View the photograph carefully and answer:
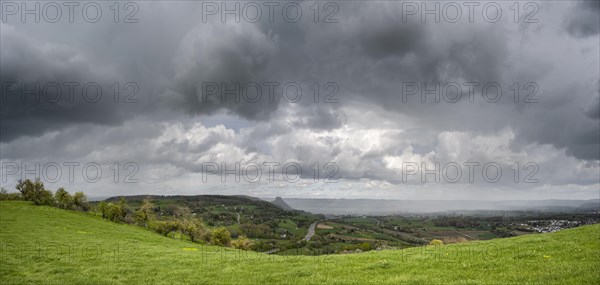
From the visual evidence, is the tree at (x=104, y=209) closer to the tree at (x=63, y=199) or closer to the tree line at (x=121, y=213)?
the tree line at (x=121, y=213)

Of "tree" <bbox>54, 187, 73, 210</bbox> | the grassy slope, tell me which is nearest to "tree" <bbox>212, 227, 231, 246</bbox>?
"tree" <bbox>54, 187, 73, 210</bbox>

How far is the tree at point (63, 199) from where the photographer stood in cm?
8894

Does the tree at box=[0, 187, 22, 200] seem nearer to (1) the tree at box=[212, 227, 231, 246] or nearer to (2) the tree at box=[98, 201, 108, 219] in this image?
(2) the tree at box=[98, 201, 108, 219]

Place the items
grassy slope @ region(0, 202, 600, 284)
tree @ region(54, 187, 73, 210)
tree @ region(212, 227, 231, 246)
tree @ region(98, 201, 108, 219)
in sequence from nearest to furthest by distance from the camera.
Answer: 1. grassy slope @ region(0, 202, 600, 284)
2. tree @ region(212, 227, 231, 246)
3. tree @ region(98, 201, 108, 219)
4. tree @ region(54, 187, 73, 210)

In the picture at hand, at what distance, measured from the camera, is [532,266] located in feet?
54.2

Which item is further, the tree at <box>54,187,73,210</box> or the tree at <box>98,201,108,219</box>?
the tree at <box>54,187,73,210</box>

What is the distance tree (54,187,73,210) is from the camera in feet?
292

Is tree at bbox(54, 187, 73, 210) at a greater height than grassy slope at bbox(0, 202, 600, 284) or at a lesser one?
lesser

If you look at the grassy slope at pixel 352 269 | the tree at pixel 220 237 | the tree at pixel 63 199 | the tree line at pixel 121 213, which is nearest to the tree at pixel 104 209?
the tree line at pixel 121 213

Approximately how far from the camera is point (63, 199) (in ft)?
292

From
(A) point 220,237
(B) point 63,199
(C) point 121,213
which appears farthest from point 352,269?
(B) point 63,199

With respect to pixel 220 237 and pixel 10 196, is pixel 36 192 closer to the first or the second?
pixel 10 196

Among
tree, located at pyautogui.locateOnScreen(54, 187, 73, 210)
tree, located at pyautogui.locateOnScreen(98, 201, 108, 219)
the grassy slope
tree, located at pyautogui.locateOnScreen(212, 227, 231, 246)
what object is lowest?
tree, located at pyautogui.locateOnScreen(212, 227, 231, 246)

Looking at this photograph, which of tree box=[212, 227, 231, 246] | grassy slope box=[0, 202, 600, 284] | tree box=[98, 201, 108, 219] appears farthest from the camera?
tree box=[98, 201, 108, 219]
